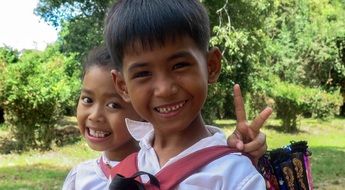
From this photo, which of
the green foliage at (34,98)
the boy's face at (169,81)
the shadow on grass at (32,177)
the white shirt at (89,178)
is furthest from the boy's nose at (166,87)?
the green foliage at (34,98)

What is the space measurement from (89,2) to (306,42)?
9350mm

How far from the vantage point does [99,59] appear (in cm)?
195

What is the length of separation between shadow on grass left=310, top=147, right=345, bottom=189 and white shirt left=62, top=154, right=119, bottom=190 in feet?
18.0

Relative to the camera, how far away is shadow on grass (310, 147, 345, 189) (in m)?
7.22

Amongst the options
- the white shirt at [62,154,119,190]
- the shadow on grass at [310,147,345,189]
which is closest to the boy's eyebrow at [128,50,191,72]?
the white shirt at [62,154,119,190]

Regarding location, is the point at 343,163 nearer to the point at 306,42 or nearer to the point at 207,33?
the point at 207,33

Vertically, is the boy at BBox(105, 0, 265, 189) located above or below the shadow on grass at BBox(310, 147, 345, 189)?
above

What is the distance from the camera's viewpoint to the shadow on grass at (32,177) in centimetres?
663

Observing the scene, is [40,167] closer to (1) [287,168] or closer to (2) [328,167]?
(2) [328,167]

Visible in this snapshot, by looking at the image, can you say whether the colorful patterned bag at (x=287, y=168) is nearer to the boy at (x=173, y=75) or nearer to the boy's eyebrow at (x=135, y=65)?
the boy at (x=173, y=75)

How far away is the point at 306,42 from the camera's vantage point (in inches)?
762

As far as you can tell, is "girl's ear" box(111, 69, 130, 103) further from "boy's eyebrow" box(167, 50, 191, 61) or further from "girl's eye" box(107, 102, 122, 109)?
"girl's eye" box(107, 102, 122, 109)

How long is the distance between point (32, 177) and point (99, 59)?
566 cm

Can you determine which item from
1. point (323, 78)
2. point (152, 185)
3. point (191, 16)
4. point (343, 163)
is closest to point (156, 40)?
point (191, 16)
